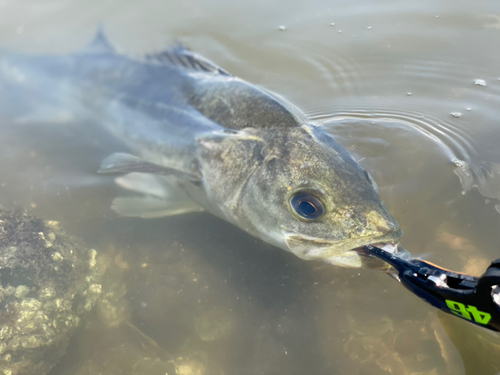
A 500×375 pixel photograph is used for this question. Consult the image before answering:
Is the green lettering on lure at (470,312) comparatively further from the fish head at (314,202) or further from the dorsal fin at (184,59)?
the dorsal fin at (184,59)

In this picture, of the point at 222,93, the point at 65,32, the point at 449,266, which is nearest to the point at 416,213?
the point at 449,266

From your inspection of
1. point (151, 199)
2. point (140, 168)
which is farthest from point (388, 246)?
point (151, 199)

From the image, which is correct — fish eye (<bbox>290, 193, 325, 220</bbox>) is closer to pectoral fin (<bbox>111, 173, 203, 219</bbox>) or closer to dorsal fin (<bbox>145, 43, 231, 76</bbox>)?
pectoral fin (<bbox>111, 173, 203, 219</bbox>)

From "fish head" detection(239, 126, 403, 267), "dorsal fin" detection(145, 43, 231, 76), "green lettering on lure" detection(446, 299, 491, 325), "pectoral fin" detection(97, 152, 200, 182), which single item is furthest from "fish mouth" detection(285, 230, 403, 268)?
"dorsal fin" detection(145, 43, 231, 76)

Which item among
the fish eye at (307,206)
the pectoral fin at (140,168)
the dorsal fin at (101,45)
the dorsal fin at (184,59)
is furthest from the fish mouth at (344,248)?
the dorsal fin at (101,45)

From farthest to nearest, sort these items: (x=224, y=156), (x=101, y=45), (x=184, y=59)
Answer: (x=101, y=45) → (x=184, y=59) → (x=224, y=156)

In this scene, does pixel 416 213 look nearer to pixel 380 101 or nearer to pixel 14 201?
pixel 380 101

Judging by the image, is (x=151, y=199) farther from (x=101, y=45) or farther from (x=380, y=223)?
(x=101, y=45)
